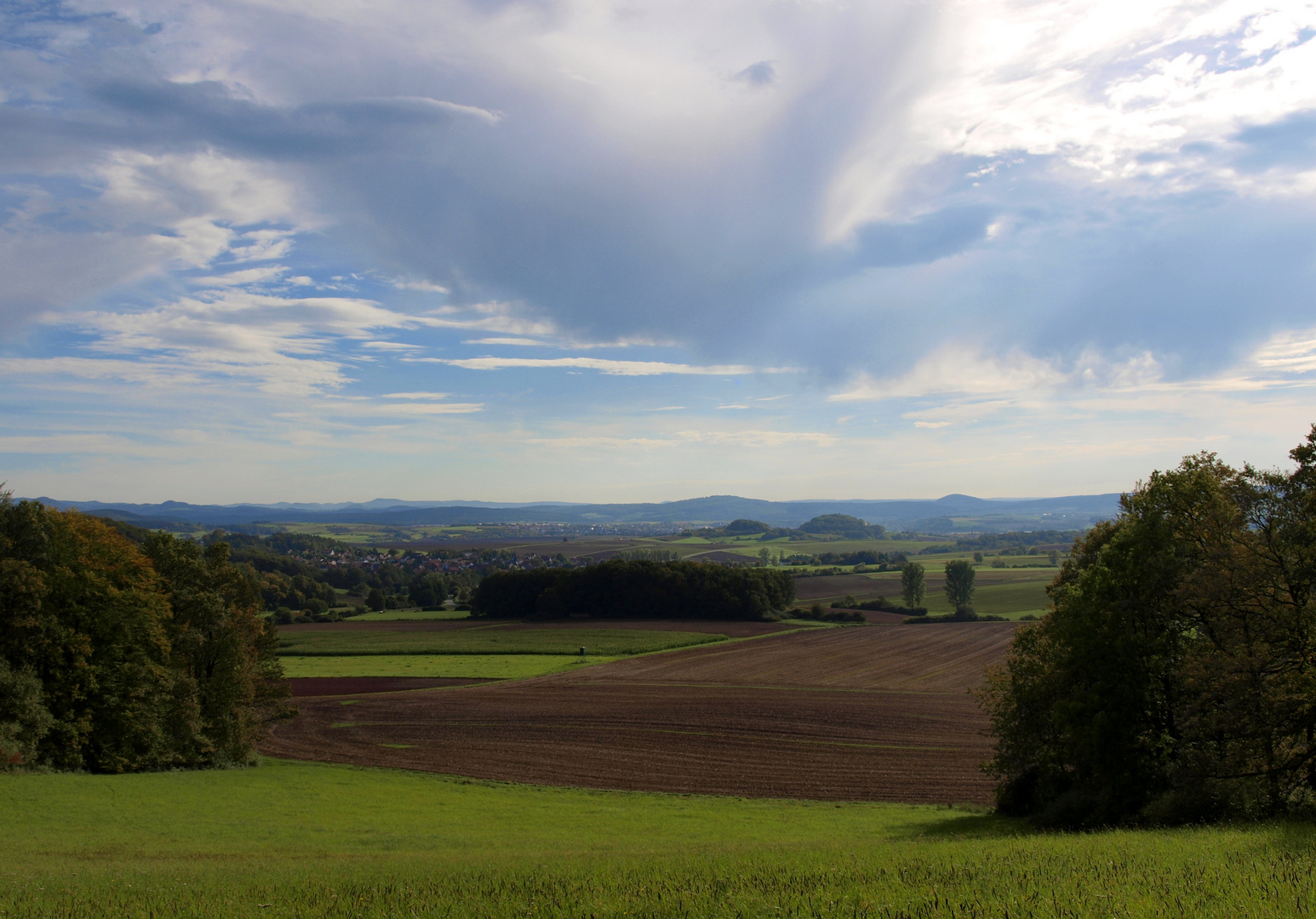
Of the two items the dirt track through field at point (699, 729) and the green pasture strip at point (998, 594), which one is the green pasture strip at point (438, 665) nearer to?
the dirt track through field at point (699, 729)

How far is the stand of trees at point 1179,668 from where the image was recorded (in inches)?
743

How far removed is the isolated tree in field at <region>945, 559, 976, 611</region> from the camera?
113m

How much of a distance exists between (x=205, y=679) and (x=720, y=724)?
3002 cm

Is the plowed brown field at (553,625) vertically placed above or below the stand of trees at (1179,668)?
below

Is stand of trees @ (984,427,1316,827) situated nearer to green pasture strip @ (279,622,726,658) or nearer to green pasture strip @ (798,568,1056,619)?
green pasture strip @ (279,622,726,658)

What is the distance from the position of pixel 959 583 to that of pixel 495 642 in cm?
7214

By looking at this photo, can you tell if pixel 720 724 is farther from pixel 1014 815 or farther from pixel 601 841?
pixel 601 841

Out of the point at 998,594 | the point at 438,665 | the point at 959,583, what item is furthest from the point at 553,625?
the point at 998,594

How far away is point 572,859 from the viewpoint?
15398 mm

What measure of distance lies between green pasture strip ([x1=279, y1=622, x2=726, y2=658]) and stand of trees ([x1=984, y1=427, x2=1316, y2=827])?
57.5 metres

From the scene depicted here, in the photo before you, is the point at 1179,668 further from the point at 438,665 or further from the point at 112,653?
the point at 438,665

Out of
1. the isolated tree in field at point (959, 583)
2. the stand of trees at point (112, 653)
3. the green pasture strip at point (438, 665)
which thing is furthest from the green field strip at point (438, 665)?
the isolated tree in field at point (959, 583)

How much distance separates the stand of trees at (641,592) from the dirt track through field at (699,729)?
35.1 metres

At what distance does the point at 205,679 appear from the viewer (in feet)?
125
